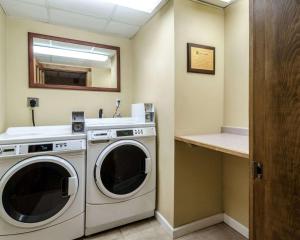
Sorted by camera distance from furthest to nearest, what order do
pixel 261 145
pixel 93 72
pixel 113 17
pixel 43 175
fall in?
1. pixel 93 72
2. pixel 113 17
3. pixel 43 175
4. pixel 261 145

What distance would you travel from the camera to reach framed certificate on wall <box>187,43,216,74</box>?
1.85m

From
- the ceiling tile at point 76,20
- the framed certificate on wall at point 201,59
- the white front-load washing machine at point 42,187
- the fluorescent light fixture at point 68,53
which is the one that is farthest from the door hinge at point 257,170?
the fluorescent light fixture at point 68,53

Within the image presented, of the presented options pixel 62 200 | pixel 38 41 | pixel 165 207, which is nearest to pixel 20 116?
pixel 38 41

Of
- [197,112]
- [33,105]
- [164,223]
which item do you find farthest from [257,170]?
[33,105]

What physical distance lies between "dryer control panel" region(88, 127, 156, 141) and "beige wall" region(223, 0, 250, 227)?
2.76 ft

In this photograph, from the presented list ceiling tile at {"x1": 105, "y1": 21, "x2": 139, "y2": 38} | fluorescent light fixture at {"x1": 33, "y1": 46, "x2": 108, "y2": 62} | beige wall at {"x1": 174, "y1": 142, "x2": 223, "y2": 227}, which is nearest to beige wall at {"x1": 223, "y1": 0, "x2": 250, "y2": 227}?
beige wall at {"x1": 174, "y1": 142, "x2": 223, "y2": 227}

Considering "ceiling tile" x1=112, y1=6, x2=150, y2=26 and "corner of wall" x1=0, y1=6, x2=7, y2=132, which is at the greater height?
"ceiling tile" x1=112, y1=6, x2=150, y2=26

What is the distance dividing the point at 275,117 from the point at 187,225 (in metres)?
1.52

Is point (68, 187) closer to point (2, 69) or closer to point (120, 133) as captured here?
A: point (120, 133)

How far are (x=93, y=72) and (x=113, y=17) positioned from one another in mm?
753

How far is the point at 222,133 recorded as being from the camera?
6.61ft

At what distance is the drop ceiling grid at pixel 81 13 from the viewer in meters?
1.96

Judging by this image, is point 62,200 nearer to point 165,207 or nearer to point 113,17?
point 165,207

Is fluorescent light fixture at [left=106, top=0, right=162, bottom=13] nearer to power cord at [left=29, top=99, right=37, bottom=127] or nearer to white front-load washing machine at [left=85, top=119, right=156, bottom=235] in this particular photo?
white front-load washing machine at [left=85, top=119, right=156, bottom=235]
